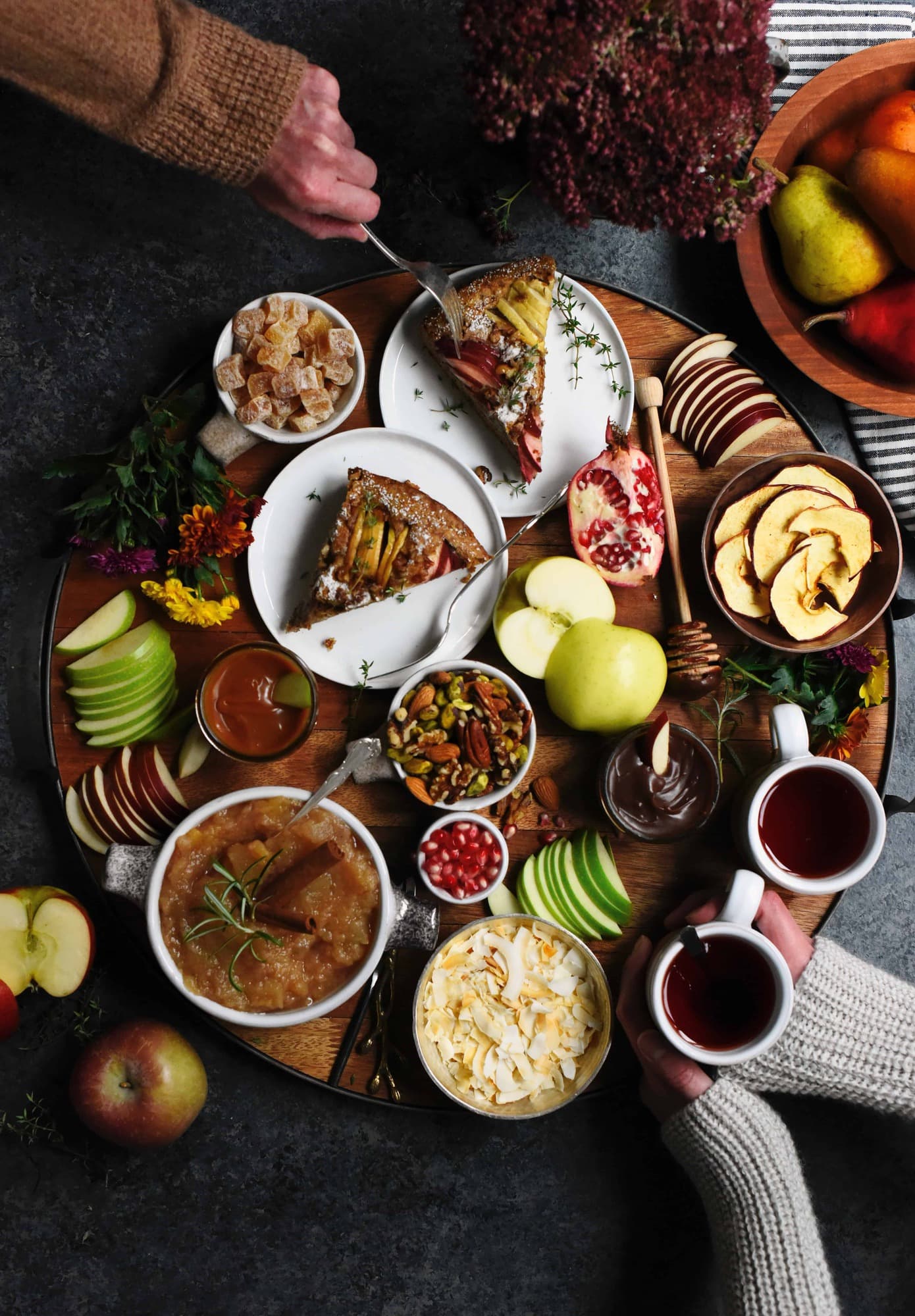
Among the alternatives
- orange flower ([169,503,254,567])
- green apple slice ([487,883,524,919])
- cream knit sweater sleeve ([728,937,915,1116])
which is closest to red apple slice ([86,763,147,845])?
orange flower ([169,503,254,567])

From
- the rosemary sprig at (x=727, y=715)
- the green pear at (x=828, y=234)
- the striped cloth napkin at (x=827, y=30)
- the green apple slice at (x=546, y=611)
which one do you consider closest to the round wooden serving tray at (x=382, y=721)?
the rosemary sprig at (x=727, y=715)

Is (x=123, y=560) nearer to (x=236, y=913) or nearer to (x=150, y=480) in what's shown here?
(x=150, y=480)

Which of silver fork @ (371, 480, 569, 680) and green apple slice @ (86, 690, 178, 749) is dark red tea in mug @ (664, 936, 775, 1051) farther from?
green apple slice @ (86, 690, 178, 749)

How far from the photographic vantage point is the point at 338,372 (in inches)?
94.8

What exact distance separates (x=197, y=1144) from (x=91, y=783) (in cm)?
114

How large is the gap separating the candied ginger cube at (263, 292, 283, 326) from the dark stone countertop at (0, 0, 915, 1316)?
342 millimetres

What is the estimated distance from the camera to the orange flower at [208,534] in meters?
2.32

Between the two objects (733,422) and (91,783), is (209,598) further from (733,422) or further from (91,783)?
(733,422)

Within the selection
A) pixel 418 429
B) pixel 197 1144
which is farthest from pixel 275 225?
pixel 197 1144

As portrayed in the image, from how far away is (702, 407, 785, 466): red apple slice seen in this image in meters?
2.46

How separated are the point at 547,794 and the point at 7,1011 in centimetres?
158

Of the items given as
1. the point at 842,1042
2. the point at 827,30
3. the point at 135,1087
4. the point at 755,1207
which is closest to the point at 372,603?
the point at 135,1087

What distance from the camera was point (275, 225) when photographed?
105 inches

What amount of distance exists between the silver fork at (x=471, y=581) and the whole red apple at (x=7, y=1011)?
1.30 m
